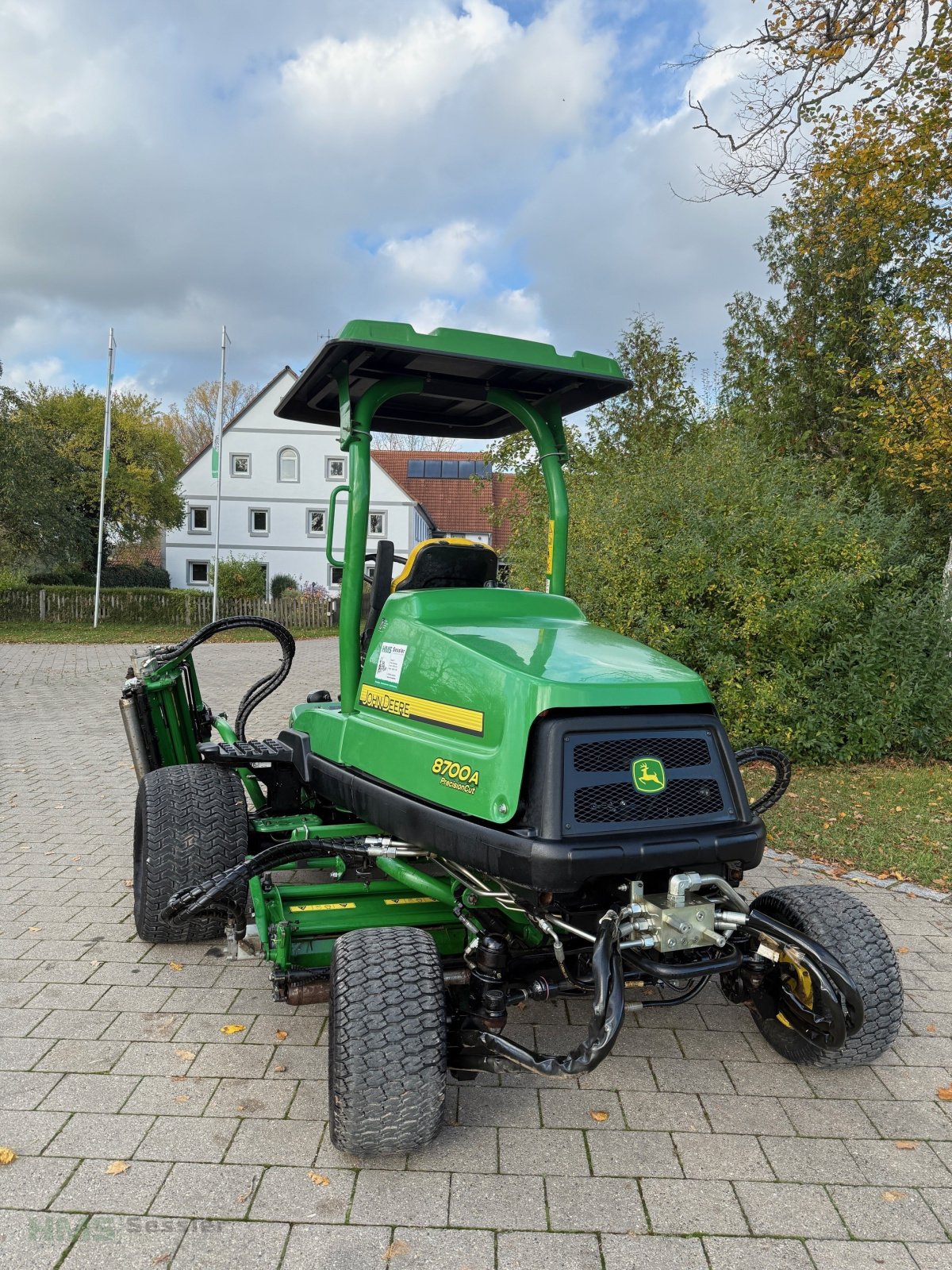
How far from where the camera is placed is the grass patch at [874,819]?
568 cm

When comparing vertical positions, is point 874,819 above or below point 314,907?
below

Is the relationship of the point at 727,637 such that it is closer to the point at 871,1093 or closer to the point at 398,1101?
the point at 871,1093

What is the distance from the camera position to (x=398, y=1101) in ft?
8.25

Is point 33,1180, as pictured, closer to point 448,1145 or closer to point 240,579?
point 448,1145

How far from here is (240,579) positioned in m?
31.8

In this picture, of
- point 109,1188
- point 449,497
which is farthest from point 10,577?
point 109,1188

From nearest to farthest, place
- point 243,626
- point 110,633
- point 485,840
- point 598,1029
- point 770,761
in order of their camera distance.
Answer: point 598,1029 → point 485,840 → point 770,761 → point 243,626 → point 110,633

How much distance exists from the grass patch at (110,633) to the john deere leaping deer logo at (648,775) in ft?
60.3

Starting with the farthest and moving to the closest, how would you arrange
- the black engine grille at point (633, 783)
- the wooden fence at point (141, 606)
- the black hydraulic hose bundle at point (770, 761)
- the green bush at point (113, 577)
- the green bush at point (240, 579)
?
1. the green bush at point (240, 579)
2. the green bush at point (113, 577)
3. the wooden fence at point (141, 606)
4. the black hydraulic hose bundle at point (770, 761)
5. the black engine grille at point (633, 783)

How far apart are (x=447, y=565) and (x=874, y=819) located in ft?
14.2

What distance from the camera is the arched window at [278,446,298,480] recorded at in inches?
1423

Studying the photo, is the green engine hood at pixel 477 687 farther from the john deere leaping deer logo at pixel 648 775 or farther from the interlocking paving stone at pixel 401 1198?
the interlocking paving stone at pixel 401 1198

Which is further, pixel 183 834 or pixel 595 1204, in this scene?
pixel 183 834

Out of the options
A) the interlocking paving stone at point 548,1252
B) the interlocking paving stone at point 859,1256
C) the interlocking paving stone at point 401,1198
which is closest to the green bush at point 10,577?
the interlocking paving stone at point 401,1198
